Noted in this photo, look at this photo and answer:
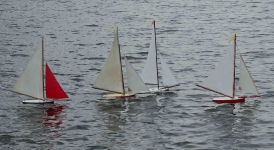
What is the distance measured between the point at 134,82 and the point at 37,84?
8827 mm

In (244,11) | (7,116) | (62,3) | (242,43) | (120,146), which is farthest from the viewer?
(62,3)

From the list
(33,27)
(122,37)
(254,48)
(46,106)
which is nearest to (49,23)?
(33,27)

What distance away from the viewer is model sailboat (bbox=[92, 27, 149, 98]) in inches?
2457

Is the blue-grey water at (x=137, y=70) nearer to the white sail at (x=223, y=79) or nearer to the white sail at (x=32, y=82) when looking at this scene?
the white sail at (x=32, y=82)

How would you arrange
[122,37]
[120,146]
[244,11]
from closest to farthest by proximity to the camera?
[120,146] < [122,37] < [244,11]

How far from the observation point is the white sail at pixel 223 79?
61.9m

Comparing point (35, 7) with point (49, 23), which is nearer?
point (49, 23)

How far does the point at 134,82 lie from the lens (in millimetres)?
62562

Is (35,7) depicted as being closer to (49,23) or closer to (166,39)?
(49,23)

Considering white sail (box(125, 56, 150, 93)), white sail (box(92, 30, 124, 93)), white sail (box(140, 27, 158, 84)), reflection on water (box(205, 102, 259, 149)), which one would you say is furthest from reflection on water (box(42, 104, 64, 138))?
reflection on water (box(205, 102, 259, 149))

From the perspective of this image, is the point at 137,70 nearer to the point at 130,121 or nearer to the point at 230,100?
the point at 230,100

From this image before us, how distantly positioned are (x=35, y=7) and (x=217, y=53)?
58420mm

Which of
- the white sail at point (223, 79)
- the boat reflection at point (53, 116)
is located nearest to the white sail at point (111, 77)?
the boat reflection at point (53, 116)

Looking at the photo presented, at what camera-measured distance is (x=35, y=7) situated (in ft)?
449
